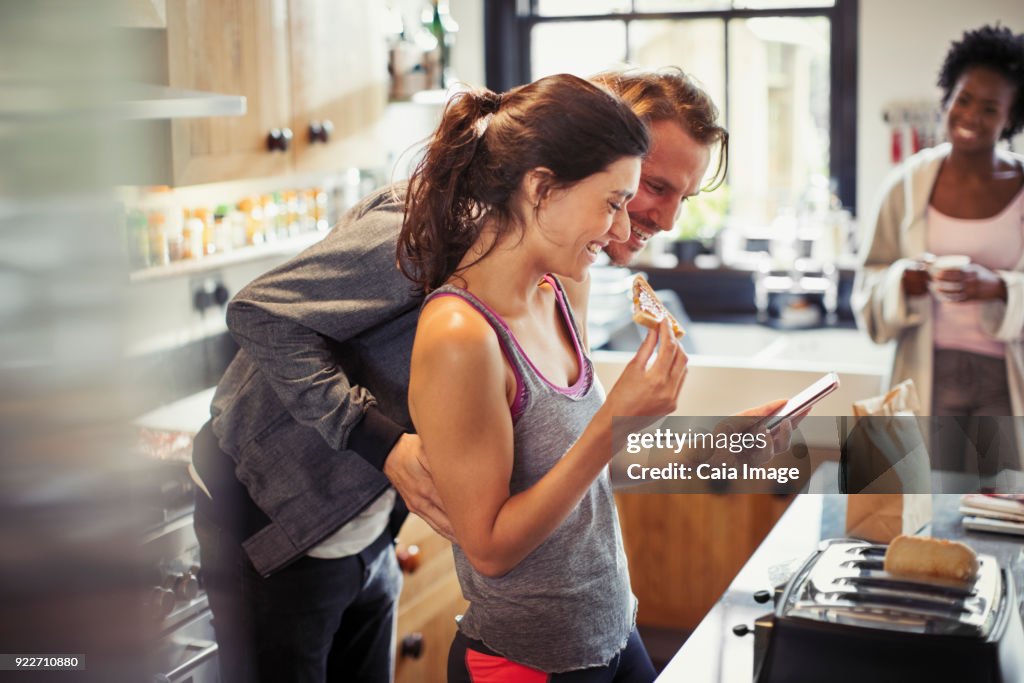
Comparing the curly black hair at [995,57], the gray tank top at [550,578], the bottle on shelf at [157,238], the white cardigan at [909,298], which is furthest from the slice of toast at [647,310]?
the bottle on shelf at [157,238]

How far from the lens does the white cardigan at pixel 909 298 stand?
8.14 feet

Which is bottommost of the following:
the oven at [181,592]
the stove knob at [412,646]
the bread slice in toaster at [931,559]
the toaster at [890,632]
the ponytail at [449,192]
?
the stove knob at [412,646]

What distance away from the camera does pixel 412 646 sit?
2520 mm

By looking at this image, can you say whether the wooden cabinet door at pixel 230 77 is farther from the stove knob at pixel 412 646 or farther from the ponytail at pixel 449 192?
the ponytail at pixel 449 192

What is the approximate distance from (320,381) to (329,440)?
0.08 meters

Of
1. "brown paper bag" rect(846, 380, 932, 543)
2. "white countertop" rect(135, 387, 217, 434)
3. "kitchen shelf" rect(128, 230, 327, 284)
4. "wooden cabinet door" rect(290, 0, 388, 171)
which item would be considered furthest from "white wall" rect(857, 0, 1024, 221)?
"white countertop" rect(135, 387, 217, 434)

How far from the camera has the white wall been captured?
3938 mm

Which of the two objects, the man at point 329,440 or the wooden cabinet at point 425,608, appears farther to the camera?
the wooden cabinet at point 425,608

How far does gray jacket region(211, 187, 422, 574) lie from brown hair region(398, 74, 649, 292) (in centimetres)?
20

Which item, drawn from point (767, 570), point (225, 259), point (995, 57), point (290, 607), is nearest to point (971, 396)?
point (995, 57)

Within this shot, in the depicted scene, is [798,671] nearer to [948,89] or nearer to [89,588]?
[89,588]

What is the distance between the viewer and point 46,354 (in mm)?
472

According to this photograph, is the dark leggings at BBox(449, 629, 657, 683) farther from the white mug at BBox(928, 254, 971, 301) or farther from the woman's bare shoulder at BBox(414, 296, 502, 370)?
the white mug at BBox(928, 254, 971, 301)

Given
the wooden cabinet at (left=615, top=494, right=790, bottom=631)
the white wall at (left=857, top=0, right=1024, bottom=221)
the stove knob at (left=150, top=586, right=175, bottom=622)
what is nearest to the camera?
the stove knob at (left=150, top=586, right=175, bottom=622)
